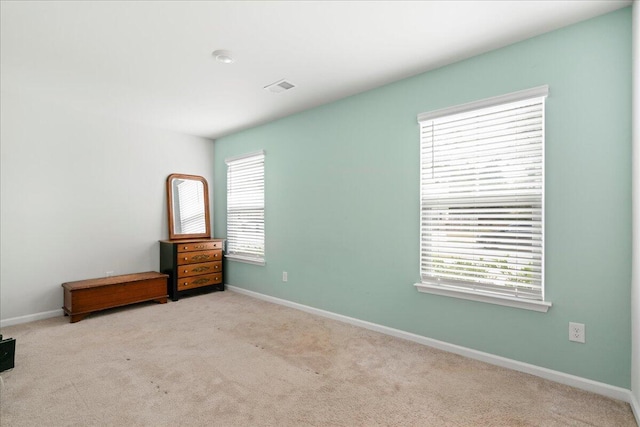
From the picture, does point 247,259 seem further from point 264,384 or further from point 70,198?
point 264,384

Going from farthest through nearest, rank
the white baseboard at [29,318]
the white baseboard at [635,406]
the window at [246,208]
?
the window at [246,208]
the white baseboard at [29,318]
the white baseboard at [635,406]

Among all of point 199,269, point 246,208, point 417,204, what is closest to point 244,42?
point 417,204

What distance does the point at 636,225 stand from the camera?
1.82 m

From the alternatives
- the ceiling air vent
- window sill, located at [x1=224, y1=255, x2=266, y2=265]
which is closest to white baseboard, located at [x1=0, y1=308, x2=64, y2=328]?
window sill, located at [x1=224, y1=255, x2=266, y2=265]

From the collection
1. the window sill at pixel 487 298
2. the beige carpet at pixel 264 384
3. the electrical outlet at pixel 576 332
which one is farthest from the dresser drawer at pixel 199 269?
the electrical outlet at pixel 576 332

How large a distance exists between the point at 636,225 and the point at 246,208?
409cm

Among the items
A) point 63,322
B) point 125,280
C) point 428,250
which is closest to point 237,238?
point 125,280

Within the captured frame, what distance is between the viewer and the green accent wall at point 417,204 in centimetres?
199

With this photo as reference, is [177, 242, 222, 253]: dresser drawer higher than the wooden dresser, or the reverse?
[177, 242, 222, 253]: dresser drawer

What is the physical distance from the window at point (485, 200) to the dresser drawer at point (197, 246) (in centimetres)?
320

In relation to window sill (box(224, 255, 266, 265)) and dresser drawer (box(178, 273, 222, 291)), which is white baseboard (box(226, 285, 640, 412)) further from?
dresser drawer (box(178, 273, 222, 291))

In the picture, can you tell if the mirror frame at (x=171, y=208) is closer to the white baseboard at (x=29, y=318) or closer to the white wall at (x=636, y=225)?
the white baseboard at (x=29, y=318)

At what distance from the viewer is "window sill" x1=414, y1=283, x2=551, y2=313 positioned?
221 cm

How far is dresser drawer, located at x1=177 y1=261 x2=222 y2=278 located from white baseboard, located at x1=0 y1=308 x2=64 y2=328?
4.47 feet
